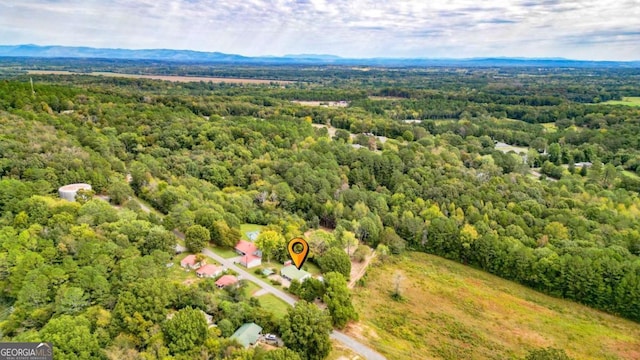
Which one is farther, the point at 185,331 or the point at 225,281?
the point at 225,281

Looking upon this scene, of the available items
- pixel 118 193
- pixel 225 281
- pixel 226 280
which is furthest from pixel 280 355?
pixel 118 193

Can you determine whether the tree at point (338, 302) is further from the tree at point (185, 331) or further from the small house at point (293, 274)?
the tree at point (185, 331)

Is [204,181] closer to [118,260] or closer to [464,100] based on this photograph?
[118,260]

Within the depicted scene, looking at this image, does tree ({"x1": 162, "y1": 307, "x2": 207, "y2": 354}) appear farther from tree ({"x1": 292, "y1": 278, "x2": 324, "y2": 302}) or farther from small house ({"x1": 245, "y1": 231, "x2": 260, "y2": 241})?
small house ({"x1": 245, "y1": 231, "x2": 260, "y2": 241})

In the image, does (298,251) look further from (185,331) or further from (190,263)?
(185,331)

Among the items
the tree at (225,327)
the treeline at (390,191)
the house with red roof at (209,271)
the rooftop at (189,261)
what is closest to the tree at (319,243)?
the treeline at (390,191)

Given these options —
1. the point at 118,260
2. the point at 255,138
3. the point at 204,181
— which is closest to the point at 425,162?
the point at 255,138
